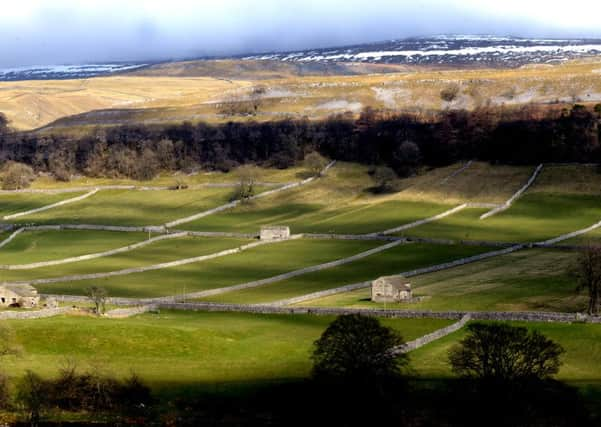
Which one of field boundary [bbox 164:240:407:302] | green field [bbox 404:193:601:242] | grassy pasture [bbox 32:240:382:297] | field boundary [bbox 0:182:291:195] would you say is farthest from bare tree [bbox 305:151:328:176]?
field boundary [bbox 164:240:407:302]

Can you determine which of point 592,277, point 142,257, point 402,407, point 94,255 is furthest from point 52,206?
point 402,407

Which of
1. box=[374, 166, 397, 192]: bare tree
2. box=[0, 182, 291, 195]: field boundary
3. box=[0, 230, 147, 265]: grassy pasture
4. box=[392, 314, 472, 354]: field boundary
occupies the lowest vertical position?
box=[0, 182, 291, 195]: field boundary

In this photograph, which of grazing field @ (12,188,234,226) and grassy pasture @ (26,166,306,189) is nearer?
grazing field @ (12,188,234,226)

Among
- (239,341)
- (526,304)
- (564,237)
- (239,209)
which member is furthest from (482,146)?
(239,341)

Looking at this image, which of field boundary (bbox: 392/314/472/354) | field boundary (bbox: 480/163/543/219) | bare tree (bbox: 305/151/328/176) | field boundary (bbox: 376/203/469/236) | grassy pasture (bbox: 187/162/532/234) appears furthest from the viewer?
bare tree (bbox: 305/151/328/176)

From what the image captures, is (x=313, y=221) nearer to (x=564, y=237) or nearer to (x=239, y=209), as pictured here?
(x=239, y=209)

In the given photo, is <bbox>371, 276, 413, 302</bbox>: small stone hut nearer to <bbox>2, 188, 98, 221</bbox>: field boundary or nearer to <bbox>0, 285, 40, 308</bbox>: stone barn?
<bbox>0, 285, 40, 308</bbox>: stone barn
